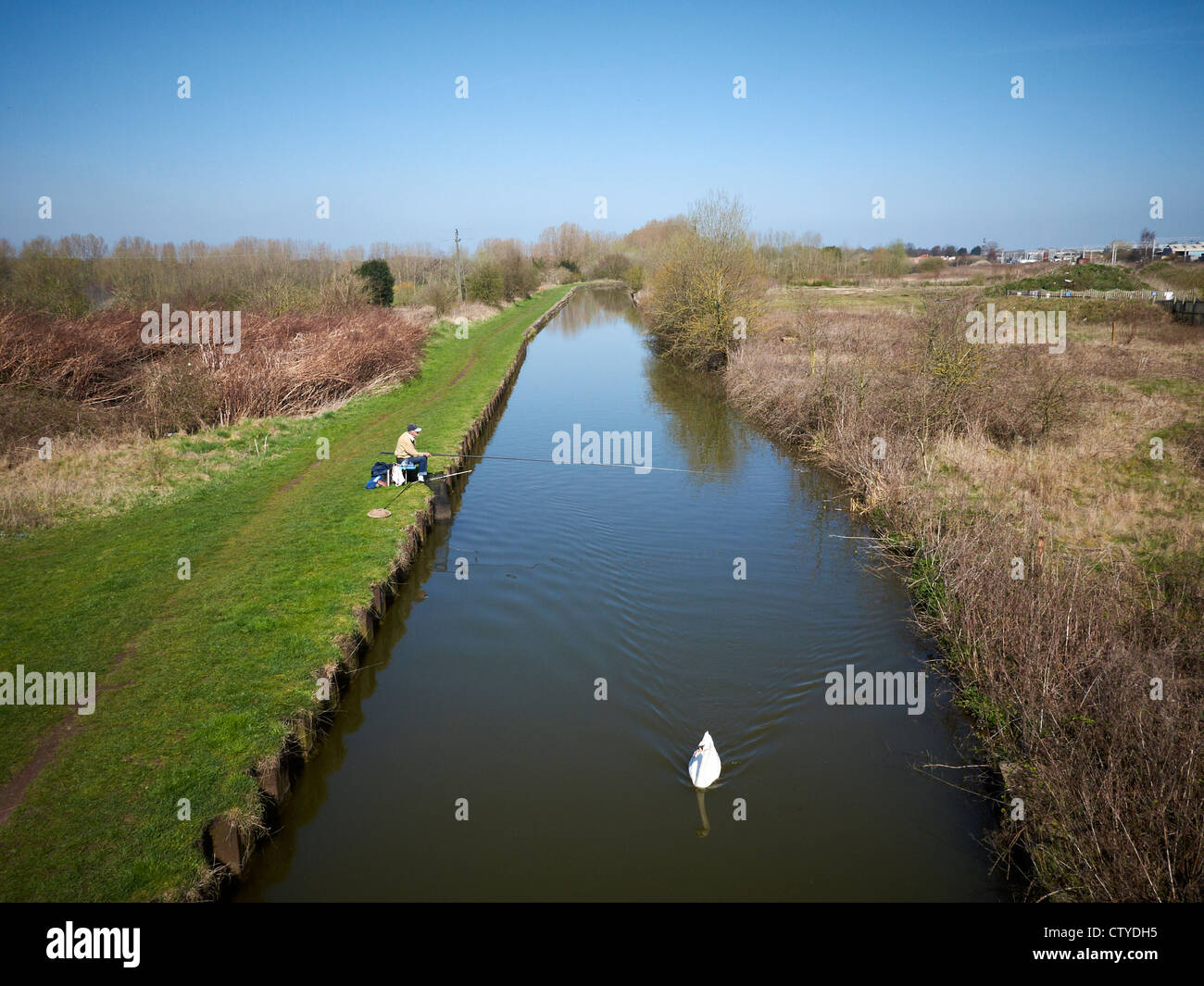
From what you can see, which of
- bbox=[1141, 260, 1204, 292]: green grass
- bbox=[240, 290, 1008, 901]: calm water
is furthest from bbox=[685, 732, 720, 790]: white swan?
bbox=[1141, 260, 1204, 292]: green grass

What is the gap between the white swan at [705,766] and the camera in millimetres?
6707

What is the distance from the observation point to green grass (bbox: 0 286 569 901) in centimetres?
526

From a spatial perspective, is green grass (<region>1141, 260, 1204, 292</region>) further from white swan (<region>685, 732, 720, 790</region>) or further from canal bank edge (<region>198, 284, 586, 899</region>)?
canal bank edge (<region>198, 284, 586, 899</region>)

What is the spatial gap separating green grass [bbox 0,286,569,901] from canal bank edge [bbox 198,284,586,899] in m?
0.12

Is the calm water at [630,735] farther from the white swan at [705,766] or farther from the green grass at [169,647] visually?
the green grass at [169,647]

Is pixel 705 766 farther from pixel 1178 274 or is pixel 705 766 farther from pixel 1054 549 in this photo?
pixel 1178 274

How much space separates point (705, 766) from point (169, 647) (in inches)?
228

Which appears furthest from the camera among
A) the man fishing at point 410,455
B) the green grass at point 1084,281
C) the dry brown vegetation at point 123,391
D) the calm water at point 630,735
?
the green grass at point 1084,281

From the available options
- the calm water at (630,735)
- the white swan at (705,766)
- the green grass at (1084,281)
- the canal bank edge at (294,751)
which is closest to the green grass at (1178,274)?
the green grass at (1084,281)

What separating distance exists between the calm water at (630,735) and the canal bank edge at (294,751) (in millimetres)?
213

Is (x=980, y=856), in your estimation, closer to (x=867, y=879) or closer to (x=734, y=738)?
(x=867, y=879)

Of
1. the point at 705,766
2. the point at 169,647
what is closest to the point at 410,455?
the point at 169,647
